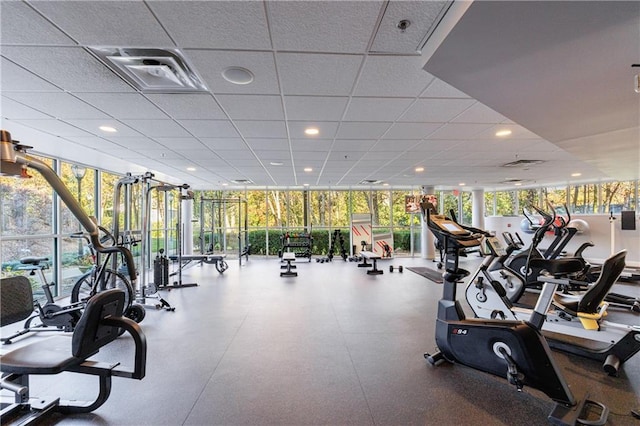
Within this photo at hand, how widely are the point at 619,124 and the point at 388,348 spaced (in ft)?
12.3

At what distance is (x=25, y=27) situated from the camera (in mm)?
1762

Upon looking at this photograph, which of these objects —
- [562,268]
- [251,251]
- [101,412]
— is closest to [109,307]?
[101,412]

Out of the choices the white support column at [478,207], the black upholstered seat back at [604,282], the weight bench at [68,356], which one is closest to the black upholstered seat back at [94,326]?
the weight bench at [68,356]

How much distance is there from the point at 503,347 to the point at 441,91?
2342mm

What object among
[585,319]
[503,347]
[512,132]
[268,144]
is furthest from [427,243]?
[503,347]

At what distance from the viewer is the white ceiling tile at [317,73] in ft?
6.91

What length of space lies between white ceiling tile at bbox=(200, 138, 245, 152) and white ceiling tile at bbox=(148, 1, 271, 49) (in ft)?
8.08

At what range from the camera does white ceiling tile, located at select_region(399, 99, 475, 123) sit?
2.92 metres

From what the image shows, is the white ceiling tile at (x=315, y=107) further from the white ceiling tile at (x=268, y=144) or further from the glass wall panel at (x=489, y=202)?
the glass wall panel at (x=489, y=202)

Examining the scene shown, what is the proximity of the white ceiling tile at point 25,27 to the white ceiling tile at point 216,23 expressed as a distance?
0.76 metres

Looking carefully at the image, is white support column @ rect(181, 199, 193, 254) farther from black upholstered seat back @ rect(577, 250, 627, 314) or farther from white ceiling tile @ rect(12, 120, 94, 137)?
black upholstered seat back @ rect(577, 250, 627, 314)

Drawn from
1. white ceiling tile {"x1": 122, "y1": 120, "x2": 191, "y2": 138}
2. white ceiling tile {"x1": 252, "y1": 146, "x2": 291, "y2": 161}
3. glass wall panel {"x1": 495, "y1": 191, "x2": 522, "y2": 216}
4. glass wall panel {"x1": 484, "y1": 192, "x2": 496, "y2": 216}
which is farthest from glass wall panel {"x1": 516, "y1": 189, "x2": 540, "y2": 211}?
white ceiling tile {"x1": 122, "y1": 120, "x2": 191, "y2": 138}

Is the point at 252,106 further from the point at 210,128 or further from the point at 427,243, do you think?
the point at 427,243

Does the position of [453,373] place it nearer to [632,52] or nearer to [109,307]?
[632,52]
